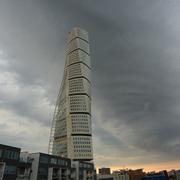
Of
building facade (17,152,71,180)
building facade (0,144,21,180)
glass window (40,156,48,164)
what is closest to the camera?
building facade (0,144,21,180)

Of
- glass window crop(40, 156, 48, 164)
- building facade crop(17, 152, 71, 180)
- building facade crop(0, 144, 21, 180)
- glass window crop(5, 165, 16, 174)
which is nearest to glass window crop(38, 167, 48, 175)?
building facade crop(17, 152, 71, 180)

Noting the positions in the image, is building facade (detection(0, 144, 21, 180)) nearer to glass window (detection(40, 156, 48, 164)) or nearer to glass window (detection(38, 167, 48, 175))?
glass window (detection(38, 167, 48, 175))

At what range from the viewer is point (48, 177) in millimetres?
87312

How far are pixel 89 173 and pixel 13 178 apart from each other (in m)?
71.3

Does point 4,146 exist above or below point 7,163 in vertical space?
above

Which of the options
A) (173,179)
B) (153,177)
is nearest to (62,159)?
(153,177)

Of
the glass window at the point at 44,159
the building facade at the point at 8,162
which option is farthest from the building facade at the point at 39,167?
Result: the building facade at the point at 8,162

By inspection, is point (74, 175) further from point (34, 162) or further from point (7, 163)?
point (7, 163)

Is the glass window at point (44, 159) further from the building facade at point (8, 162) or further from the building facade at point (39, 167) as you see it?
the building facade at point (8, 162)

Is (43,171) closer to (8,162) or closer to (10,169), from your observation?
(10,169)

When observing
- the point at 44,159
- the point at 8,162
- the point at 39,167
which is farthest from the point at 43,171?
the point at 8,162

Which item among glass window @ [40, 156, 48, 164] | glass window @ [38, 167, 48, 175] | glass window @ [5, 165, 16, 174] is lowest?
glass window @ [5, 165, 16, 174]

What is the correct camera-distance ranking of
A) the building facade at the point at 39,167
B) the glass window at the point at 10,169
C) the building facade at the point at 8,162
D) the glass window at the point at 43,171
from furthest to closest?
1. the glass window at the point at 43,171
2. the building facade at the point at 39,167
3. the glass window at the point at 10,169
4. the building facade at the point at 8,162

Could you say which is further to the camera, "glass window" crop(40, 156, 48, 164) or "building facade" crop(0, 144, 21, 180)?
"glass window" crop(40, 156, 48, 164)
